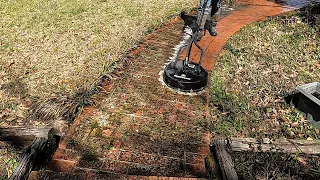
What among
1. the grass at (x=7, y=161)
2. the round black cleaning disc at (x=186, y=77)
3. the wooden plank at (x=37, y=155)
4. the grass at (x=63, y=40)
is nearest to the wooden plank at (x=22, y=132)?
the wooden plank at (x=37, y=155)

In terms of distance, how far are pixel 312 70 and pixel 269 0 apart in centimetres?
344

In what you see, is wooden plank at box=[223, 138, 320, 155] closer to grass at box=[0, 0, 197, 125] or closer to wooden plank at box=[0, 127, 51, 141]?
wooden plank at box=[0, 127, 51, 141]

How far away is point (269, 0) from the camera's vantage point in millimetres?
8031

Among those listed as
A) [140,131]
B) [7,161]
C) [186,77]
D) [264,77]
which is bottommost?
[7,161]

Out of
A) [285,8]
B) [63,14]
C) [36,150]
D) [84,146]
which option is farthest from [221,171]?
[285,8]

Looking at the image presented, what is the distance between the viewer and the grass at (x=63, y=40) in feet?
14.4

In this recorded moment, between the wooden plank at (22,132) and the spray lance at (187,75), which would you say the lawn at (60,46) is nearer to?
the wooden plank at (22,132)

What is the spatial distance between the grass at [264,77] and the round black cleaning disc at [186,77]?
42cm

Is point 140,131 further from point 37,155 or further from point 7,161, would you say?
point 7,161

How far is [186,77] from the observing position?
390 centimetres

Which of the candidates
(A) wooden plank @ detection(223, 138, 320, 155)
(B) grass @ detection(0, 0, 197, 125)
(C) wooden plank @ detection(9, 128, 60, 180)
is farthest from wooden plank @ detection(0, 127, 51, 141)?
(A) wooden plank @ detection(223, 138, 320, 155)

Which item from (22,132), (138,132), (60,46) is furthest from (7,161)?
(60,46)

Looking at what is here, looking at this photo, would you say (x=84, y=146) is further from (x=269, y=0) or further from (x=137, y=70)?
(x=269, y=0)

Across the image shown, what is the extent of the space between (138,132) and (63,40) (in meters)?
3.20
